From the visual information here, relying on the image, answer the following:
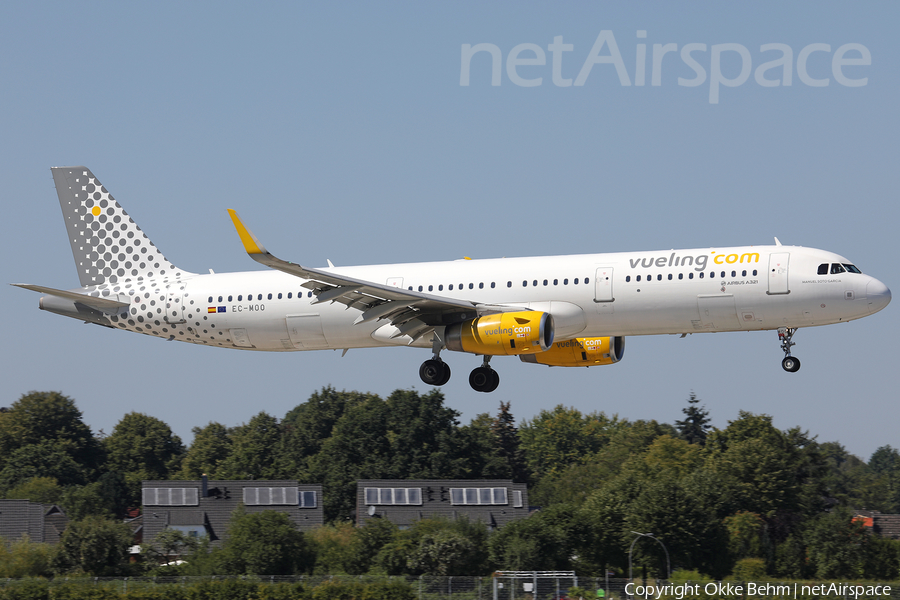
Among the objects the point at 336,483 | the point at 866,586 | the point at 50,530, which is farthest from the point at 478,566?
the point at 336,483

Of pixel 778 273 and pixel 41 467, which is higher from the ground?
pixel 778 273

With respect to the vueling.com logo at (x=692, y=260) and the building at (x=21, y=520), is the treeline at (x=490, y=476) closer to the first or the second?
the building at (x=21, y=520)

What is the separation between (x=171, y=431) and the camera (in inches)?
6324

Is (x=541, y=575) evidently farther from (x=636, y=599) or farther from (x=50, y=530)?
(x=50, y=530)

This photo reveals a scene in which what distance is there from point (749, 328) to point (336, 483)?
3100 inches

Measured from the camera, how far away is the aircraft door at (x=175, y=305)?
45.6 metres

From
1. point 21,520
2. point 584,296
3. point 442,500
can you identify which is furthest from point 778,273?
point 21,520

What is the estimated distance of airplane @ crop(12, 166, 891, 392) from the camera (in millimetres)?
38125

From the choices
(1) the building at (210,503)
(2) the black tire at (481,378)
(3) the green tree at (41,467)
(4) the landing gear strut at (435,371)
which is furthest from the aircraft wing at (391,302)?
(3) the green tree at (41,467)

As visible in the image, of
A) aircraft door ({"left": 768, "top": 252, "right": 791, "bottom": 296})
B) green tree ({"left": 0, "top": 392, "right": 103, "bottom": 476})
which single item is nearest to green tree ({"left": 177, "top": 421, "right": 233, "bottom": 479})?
green tree ({"left": 0, "top": 392, "right": 103, "bottom": 476})

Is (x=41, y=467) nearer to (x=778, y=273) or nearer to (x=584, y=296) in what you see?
(x=584, y=296)

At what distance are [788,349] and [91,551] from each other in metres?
40.3

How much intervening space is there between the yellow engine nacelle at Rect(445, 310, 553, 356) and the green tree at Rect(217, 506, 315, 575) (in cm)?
2719

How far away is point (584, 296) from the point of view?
39625mm
